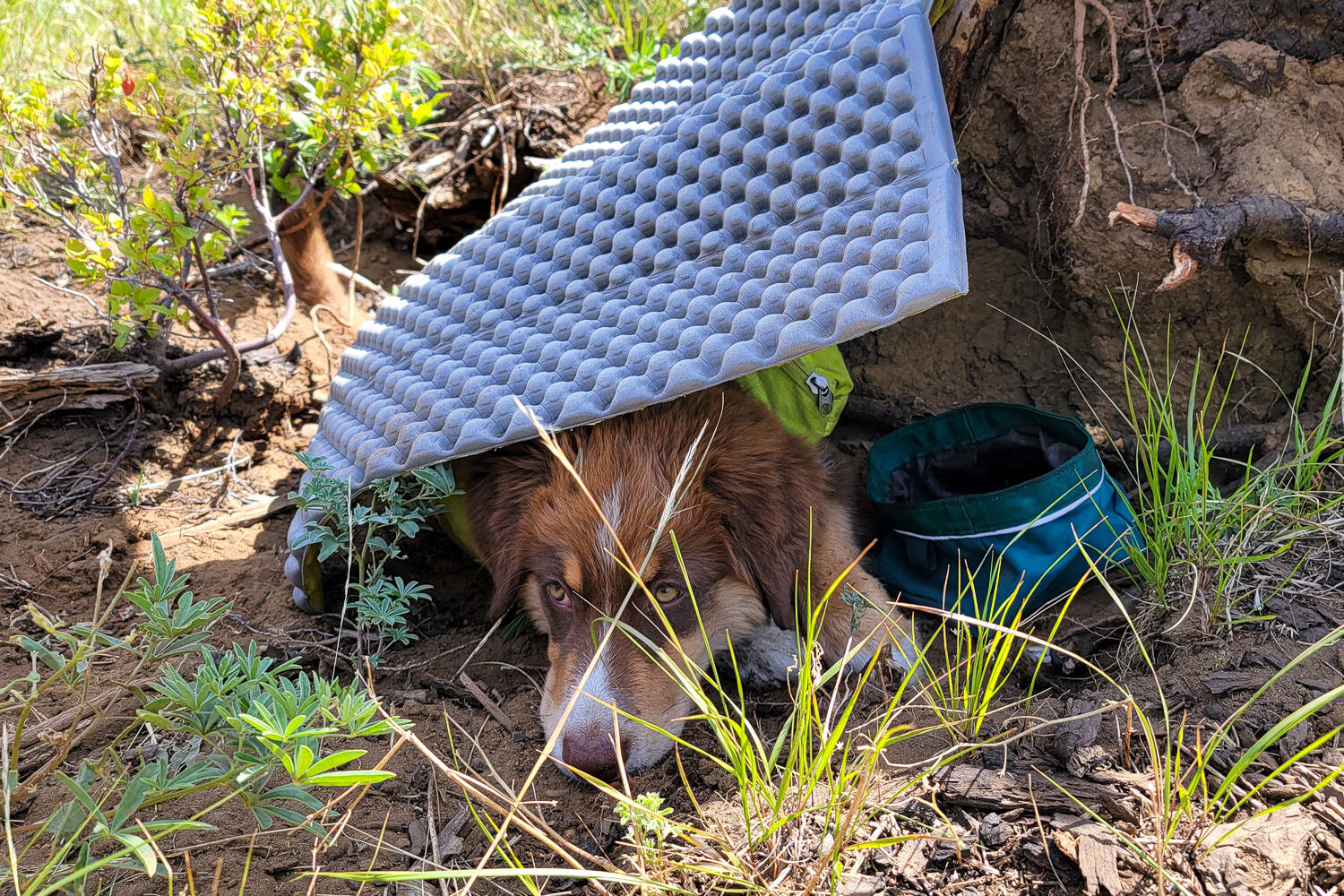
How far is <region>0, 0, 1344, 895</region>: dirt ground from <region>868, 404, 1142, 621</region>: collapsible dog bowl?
0.82 feet

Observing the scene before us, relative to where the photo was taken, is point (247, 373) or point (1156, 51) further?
point (247, 373)

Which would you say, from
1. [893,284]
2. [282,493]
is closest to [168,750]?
[282,493]

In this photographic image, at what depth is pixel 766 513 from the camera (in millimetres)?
2662

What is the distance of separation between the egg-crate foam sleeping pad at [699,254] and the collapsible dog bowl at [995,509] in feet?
3.39

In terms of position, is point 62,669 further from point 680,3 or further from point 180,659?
point 680,3

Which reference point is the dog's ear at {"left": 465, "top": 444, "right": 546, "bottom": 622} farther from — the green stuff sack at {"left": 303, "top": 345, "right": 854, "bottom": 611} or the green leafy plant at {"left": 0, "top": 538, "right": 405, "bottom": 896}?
the green leafy plant at {"left": 0, "top": 538, "right": 405, "bottom": 896}

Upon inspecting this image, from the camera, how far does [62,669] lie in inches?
67.1

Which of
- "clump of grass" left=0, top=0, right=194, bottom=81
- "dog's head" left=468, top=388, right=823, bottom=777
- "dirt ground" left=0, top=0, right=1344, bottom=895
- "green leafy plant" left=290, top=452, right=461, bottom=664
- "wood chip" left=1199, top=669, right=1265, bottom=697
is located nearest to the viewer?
"dirt ground" left=0, top=0, right=1344, bottom=895

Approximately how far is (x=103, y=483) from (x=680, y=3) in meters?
3.86

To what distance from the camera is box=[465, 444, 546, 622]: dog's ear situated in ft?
9.09

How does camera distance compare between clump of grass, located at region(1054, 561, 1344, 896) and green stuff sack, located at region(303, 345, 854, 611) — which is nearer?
clump of grass, located at region(1054, 561, 1344, 896)

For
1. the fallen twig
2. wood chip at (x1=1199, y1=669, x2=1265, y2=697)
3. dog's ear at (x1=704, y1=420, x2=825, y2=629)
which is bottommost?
wood chip at (x1=1199, y1=669, x2=1265, y2=697)

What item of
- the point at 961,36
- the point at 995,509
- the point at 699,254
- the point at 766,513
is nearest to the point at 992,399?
the point at 995,509

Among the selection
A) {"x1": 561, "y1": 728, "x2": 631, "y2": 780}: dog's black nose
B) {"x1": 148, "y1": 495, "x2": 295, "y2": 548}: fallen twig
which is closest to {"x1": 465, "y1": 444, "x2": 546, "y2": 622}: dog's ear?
{"x1": 561, "y1": 728, "x2": 631, "y2": 780}: dog's black nose
